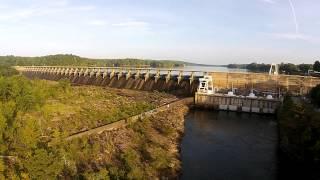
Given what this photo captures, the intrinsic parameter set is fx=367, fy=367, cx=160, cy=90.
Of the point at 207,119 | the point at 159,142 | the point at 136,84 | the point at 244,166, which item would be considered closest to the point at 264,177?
the point at 244,166

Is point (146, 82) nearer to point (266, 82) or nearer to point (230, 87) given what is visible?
point (230, 87)

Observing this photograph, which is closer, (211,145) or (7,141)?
(7,141)

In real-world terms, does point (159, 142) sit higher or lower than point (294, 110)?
lower

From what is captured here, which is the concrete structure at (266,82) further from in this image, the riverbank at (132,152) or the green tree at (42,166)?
the green tree at (42,166)

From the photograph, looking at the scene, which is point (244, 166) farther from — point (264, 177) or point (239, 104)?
point (239, 104)

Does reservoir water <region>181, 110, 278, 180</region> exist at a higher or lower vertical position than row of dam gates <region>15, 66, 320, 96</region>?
lower

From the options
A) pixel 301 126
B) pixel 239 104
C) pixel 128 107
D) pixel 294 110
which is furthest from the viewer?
pixel 239 104

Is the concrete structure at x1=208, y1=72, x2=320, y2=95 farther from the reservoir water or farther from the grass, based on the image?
the reservoir water

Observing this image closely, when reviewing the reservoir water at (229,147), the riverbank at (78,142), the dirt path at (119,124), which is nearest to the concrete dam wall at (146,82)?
the dirt path at (119,124)

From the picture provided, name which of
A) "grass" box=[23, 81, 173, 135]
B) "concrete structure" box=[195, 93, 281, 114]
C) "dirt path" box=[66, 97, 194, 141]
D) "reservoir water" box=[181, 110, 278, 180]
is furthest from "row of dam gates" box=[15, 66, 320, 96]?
"dirt path" box=[66, 97, 194, 141]
